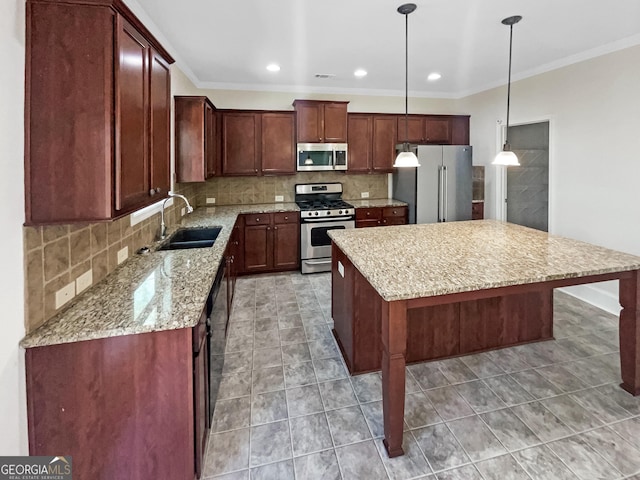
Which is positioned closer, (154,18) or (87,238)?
(87,238)

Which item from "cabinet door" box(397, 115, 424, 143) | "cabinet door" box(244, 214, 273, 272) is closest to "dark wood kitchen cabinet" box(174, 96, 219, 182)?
"cabinet door" box(244, 214, 273, 272)

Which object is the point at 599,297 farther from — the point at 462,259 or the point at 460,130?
the point at 460,130

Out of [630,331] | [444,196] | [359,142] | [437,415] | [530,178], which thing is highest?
[359,142]

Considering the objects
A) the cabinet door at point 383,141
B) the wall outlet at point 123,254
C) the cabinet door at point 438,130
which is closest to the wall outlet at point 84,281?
the wall outlet at point 123,254

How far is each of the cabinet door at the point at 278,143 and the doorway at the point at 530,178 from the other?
10.1 feet

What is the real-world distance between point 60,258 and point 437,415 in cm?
221

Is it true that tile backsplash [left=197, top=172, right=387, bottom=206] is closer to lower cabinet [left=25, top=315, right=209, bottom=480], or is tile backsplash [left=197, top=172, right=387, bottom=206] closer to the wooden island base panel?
the wooden island base panel

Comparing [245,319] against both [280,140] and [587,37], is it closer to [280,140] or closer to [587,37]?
[280,140]

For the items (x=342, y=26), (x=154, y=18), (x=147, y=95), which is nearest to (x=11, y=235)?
(x=147, y=95)

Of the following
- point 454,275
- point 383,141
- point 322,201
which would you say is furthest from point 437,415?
point 383,141

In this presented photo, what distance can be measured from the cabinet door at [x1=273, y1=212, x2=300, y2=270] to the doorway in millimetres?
3077

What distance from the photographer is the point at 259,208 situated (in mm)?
4801

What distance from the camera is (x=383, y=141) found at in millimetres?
5238

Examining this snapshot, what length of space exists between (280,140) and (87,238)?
3534 mm
